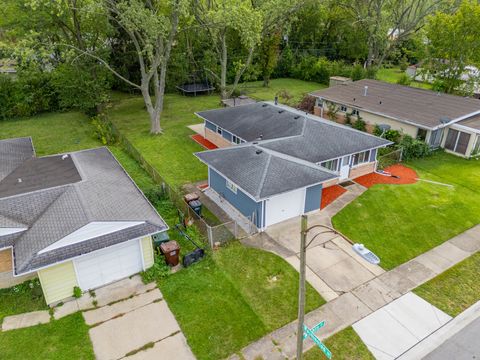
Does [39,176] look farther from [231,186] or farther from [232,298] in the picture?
[232,298]

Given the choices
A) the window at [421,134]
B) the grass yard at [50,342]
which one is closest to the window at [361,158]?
the window at [421,134]

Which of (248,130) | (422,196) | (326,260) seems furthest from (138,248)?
(422,196)

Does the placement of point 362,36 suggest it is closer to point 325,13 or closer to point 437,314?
point 325,13

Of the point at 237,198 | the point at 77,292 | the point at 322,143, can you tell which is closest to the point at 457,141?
the point at 322,143

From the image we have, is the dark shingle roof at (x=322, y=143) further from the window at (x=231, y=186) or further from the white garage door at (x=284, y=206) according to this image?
the window at (x=231, y=186)

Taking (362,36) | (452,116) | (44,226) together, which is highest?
(362,36)

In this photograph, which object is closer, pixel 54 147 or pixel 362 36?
pixel 54 147

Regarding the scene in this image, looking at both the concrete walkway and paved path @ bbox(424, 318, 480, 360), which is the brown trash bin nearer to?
the concrete walkway
